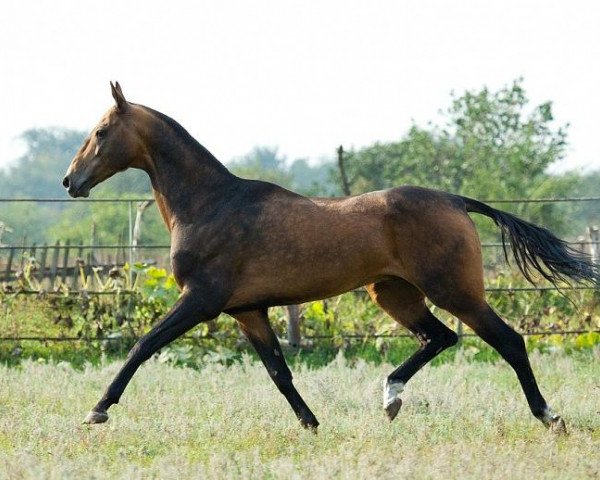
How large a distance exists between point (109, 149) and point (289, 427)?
2083 millimetres

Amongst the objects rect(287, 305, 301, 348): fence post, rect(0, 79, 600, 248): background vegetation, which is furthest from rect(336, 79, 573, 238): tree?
rect(287, 305, 301, 348): fence post

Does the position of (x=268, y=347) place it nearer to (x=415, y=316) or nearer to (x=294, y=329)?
(x=415, y=316)

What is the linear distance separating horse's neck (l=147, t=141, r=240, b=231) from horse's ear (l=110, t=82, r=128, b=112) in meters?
0.37

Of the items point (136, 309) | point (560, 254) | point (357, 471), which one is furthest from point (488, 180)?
point (357, 471)

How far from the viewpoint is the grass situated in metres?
5.51

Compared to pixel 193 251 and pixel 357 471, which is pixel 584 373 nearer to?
pixel 193 251

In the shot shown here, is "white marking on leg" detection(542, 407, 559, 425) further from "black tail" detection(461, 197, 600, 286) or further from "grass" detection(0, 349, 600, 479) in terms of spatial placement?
"black tail" detection(461, 197, 600, 286)

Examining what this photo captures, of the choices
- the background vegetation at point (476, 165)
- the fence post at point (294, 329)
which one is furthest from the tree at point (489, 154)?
the fence post at point (294, 329)

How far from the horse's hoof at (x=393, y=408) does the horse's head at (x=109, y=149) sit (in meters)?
2.22

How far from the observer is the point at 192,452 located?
6.25m

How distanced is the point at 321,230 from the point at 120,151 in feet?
4.62

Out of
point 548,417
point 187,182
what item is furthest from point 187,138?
point 548,417

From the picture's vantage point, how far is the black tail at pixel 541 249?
296 inches

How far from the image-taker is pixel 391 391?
7.46 m
